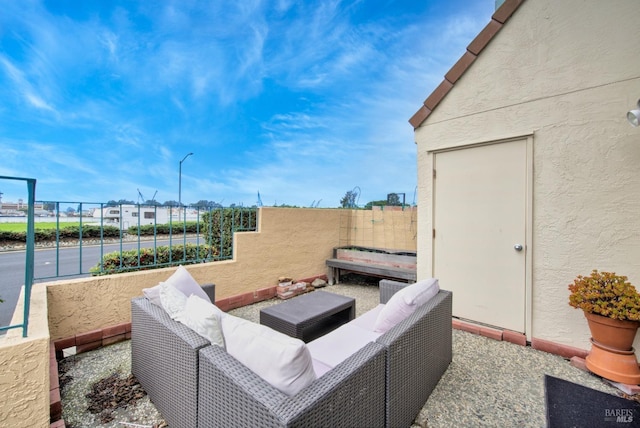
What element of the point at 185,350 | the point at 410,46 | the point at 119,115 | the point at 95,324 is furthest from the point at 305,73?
the point at 119,115

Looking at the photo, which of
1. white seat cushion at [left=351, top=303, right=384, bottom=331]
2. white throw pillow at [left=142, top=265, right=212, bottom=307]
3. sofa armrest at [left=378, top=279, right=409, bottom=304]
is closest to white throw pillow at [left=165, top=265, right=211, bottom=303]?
white throw pillow at [left=142, top=265, right=212, bottom=307]

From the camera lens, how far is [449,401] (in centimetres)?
228

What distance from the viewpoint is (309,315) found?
2947mm

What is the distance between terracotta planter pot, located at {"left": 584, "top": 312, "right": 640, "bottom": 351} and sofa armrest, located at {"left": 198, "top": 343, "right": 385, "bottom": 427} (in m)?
2.57

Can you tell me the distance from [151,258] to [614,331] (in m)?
5.63

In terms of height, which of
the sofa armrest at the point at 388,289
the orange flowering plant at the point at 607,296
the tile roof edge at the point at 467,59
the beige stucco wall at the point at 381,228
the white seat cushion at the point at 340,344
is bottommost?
the white seat cushion at the point at 340,344

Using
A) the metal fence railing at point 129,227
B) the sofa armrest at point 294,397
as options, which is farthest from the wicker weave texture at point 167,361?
the metal fence railing at point 129,227

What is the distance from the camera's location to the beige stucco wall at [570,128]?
110 inches

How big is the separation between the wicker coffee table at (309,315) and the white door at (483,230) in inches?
67.8

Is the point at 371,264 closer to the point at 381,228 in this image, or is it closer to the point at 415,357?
the point at 381,228

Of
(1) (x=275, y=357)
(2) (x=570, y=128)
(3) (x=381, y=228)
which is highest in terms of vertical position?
(2) (x=570, y=128)

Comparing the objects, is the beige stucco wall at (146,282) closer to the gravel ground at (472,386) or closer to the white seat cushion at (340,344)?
the gravel ground at (472,386)

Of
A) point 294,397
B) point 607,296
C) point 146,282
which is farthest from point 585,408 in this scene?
point 146,282

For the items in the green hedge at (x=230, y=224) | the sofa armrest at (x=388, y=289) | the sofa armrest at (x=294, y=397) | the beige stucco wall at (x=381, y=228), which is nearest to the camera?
the sofa armrest at (x=294, y=397)
